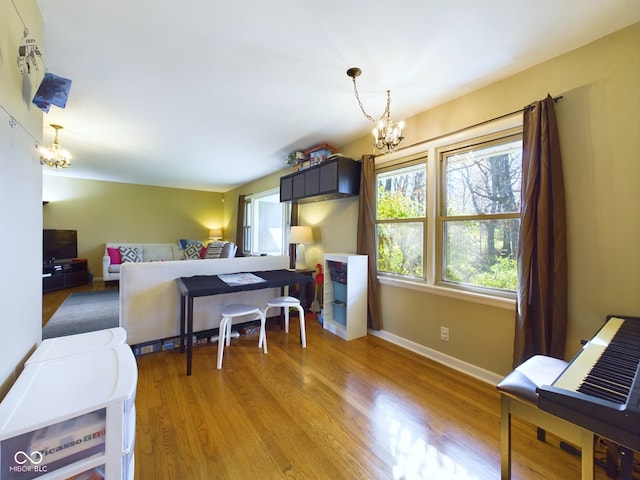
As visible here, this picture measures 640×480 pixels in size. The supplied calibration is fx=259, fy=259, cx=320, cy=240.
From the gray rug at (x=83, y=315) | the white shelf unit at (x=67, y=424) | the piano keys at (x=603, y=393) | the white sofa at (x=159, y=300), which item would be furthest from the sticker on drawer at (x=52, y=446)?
the gray rug at (x=83, y=315)

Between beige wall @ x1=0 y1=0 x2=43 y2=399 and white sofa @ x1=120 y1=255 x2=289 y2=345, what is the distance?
114 centimetres

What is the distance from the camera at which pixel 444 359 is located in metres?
2.41

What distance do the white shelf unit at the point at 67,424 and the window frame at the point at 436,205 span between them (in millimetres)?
2356

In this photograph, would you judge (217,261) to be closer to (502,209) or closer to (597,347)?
(502,209)

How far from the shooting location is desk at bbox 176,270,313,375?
215cm

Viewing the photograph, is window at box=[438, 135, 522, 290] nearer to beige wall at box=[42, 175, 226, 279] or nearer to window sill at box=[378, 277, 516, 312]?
window sill at box=[378, 277, 516, 312]

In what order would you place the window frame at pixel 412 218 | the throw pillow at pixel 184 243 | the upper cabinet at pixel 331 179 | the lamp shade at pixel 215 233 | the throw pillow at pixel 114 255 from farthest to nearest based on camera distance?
the lamp shade at pixel 215 233
the throw pillow at pixel 184 243
the throw pillow at pixel 114 255
the upper cabinet at pixel 331 179
the window frame at pixel 412 218

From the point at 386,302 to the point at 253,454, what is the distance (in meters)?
1.97

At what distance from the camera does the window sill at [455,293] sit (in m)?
2.02

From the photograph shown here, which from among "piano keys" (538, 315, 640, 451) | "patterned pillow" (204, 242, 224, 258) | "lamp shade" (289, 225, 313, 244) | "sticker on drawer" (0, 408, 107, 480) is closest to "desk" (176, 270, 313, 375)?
"lamp shade" (289, 225, 313, 244)

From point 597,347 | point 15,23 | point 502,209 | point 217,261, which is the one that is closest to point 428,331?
point 502,209

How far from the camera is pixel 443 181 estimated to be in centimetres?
249

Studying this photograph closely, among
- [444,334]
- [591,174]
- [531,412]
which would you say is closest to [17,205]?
[531,412]

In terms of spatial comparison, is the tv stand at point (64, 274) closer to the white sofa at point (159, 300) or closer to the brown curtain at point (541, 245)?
the white sofa at point (159, 300)
